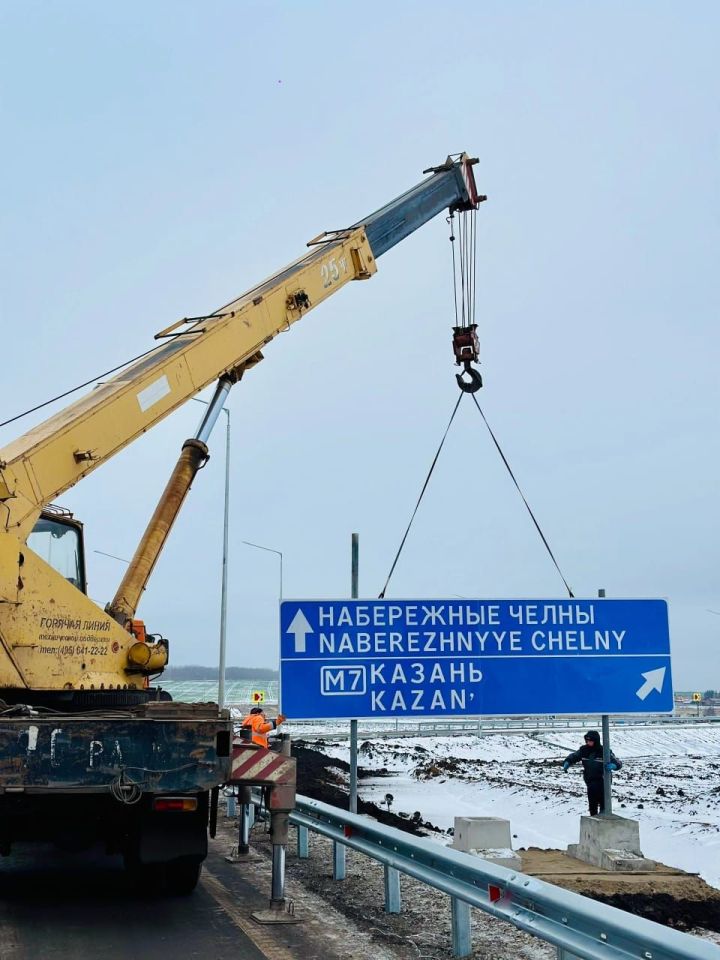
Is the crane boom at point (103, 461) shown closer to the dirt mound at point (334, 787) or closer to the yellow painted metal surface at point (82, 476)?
the yellow painted metal surface at point (82, 476)

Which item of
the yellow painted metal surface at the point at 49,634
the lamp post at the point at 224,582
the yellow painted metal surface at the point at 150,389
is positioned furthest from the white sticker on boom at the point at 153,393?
the lamp post at the point at 224,582

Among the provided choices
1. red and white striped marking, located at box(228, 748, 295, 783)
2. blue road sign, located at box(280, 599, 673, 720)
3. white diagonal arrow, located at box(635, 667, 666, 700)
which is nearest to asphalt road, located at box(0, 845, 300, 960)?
red and white striped marking, located at box(228, 748, 295, 783)

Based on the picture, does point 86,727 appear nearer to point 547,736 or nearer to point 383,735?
point 383,735

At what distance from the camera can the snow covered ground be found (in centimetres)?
1454

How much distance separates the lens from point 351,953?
6.92 m

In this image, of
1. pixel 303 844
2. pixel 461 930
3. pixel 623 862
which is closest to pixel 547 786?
pixel 623 862

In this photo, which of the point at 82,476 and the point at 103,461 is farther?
the point at 103,461

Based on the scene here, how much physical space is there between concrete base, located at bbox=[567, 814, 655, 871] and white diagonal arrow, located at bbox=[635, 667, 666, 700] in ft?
4.66

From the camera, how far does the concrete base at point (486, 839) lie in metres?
9.91

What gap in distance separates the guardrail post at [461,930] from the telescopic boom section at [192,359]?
4.81m

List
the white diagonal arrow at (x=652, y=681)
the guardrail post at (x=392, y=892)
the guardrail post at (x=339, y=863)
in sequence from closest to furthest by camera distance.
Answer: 1. the guardrail post at (x=392, y=892)
2. the guardrail post at (x=339, y=863)
3. the white diagonal arrow at (x=652, y=681)

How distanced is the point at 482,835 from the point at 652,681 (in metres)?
2.61

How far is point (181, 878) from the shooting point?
28.9 ft

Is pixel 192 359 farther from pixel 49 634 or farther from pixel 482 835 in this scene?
pixel 482 835
